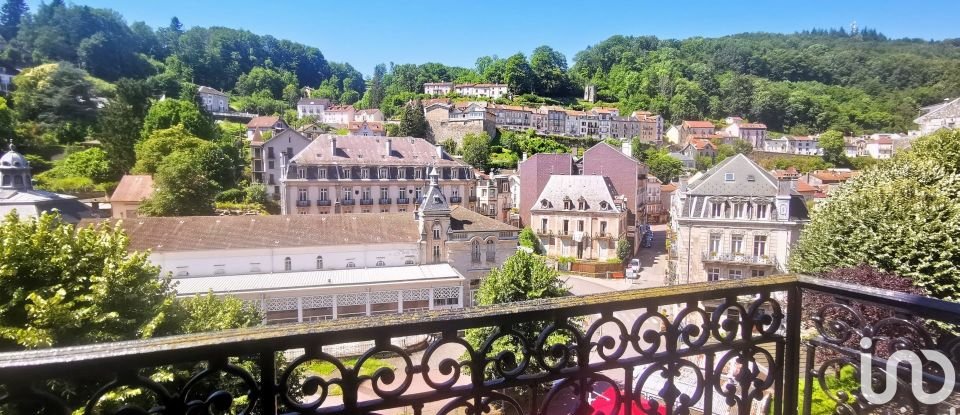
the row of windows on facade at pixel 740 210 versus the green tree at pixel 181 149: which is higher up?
the green tree at pixel 181 149

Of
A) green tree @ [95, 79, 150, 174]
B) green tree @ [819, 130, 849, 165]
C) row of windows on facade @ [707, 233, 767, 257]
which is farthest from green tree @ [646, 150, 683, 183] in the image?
green tree @ [95, 79, 150, 174]

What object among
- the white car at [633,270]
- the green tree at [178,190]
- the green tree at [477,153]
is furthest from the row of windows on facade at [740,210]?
the green tree at [477,153]

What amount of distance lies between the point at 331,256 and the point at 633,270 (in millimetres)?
21706

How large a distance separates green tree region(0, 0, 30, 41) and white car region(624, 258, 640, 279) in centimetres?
10980

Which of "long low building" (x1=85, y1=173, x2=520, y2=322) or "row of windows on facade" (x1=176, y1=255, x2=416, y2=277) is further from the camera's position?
"row of windows on facade" (x1=176, y1=255, x2=416, y2=277)

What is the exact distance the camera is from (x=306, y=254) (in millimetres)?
24219

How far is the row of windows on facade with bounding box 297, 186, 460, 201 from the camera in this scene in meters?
36.3

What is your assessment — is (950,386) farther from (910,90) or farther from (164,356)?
(910,90)

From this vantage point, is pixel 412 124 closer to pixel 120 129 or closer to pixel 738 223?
pixel 120 129

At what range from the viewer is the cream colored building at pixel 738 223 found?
2169 centimetres

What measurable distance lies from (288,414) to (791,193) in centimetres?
2491

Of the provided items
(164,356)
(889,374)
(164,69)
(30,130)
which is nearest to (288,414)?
(164,356)

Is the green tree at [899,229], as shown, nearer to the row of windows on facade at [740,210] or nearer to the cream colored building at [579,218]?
the row of windows on facade at [740,210]

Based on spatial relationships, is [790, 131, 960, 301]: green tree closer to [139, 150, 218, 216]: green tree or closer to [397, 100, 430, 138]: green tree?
[139, 150, 218, 216]: green tree
